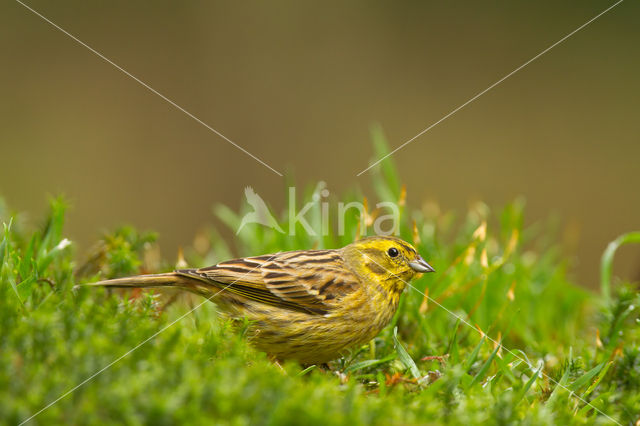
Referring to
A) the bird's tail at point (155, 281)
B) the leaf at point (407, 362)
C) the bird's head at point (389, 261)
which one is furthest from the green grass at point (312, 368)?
the bird's head at point (389, 261)

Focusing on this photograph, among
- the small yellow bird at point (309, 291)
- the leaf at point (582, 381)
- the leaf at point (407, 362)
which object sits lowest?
the leaf at point (582, 381)

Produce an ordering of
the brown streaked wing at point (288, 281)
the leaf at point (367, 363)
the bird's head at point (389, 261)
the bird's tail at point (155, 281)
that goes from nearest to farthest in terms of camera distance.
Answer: the leaf at point (367, 363) → the bird's tail at point (155, 281) → the brown streaked wing at point (288, 281) → the bird's head at point (389, 261)

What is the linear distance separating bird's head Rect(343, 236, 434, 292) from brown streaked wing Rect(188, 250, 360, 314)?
144mm

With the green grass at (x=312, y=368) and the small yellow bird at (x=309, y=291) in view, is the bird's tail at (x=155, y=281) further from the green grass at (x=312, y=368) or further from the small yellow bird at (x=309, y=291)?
the green grass at (x=312, y=368)

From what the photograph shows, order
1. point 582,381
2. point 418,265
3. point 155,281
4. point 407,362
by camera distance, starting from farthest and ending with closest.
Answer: point 418,265 < point 155,281 < point 407,362 < point 582,381

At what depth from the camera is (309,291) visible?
3729 mm

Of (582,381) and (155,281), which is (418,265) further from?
(155,281)

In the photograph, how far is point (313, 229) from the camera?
5328mm

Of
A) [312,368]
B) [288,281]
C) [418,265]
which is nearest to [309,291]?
[288,281]

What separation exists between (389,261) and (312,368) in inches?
36.4

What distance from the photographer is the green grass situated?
2.10 meters

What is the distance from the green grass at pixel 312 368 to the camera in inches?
82.6

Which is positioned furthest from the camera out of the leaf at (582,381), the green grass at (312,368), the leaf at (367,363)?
the leaf at (367,363)

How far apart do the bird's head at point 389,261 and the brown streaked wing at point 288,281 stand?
14 cm
